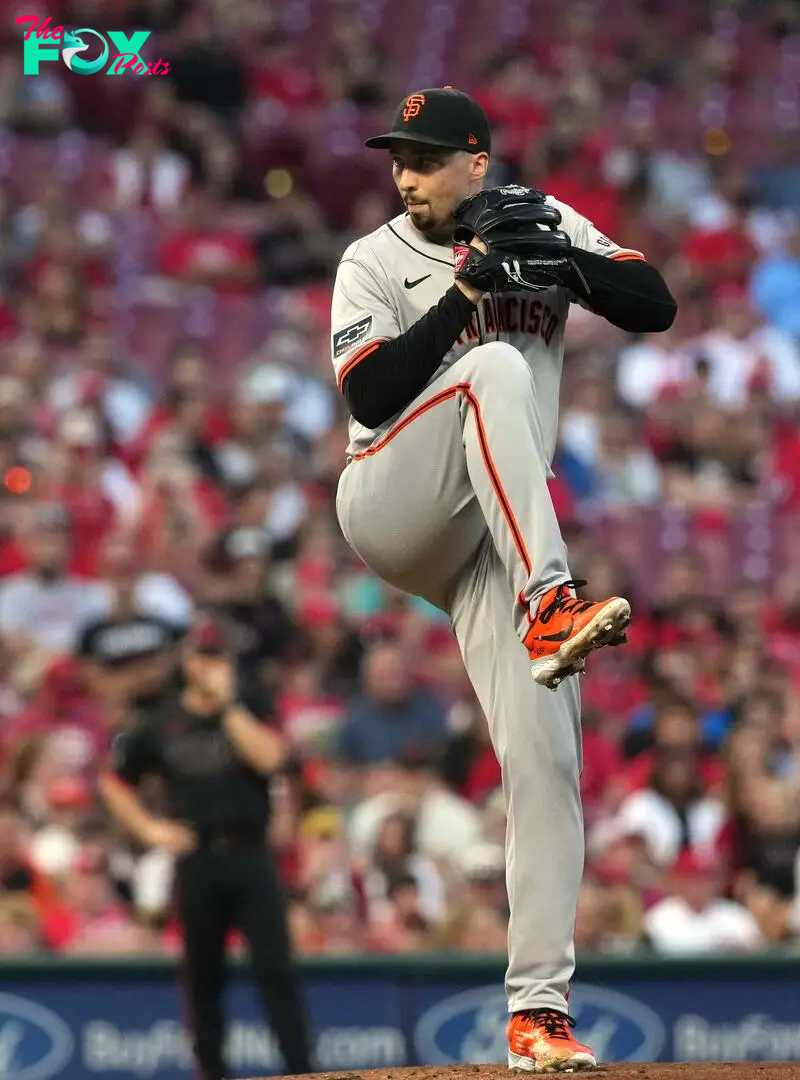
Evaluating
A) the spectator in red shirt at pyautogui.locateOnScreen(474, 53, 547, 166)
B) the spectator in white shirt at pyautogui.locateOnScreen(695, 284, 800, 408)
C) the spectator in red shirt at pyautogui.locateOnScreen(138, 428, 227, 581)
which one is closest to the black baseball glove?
the spectator in red shirt at pyautogui.locateOnScreen(138, 428, 227, 581)

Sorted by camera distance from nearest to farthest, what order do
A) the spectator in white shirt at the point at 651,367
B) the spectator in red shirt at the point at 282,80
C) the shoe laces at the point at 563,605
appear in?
the shoe laces at the point at 563,605 < the spectator in white shirt at the point at 651,367 < the spectator in red shirt at the point at 282,80

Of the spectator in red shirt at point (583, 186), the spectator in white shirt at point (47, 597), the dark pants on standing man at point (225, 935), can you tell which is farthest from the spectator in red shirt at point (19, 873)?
the spectator in red shirt at point (583, 186)

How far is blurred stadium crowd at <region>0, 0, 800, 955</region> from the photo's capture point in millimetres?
8109

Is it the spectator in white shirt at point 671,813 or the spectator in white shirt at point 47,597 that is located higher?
the spectator in white shirt at point 47,597

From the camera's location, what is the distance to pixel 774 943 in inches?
310

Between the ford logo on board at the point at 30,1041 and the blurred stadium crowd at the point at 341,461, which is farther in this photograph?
the blurred stadium crowd at the point at 341,461

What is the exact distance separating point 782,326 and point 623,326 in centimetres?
798

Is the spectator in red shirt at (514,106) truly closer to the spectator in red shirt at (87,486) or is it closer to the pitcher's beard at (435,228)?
the spectator in red shirt at (87,486)

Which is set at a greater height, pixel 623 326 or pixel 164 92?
pixel 164 92

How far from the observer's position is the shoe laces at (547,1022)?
4.03m

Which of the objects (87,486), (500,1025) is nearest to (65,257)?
A: (87,486)

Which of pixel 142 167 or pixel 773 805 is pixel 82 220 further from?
pixel 773 805

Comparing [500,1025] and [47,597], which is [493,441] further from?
[47,597]

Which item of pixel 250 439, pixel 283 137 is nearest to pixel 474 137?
pixel 250 439
